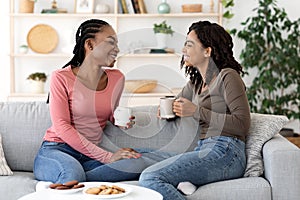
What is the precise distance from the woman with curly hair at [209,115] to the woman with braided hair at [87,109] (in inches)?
10.6

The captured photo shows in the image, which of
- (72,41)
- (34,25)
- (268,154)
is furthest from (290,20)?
(268,154)

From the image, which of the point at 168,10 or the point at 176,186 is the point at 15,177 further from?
the point at 168,10

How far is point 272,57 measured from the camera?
5340 millimetres

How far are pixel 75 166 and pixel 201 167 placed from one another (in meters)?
0.60

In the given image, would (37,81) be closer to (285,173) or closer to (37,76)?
(37,76)

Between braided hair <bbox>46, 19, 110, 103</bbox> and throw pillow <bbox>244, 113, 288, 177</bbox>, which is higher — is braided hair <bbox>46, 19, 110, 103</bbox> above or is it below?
above

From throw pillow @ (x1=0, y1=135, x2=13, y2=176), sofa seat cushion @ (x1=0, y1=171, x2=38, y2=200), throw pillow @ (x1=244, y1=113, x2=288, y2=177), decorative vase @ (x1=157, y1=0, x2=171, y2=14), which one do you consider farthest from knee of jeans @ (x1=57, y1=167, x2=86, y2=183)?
decorative vase @ (x1=157, y1=0, x2=171, y2=14)

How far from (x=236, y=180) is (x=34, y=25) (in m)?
3.49

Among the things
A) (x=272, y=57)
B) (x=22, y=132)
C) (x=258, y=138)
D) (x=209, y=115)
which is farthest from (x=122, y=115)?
(x=272, y=57)

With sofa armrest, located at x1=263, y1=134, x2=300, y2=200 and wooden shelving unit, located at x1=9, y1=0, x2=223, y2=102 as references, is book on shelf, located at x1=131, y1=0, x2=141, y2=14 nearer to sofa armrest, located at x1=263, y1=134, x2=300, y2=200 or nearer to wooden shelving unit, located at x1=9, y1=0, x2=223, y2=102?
wooden shelving unit, located at x1=9, y1=0, x2=223, y2=102

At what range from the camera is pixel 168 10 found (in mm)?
5711

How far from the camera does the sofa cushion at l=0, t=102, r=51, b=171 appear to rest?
3348 mm

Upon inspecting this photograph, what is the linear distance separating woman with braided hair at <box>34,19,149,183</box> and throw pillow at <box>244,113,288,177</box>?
1.88 feet

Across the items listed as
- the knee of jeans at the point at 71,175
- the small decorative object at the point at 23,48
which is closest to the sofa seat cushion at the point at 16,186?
the knee of jeans at the point at 71,175
